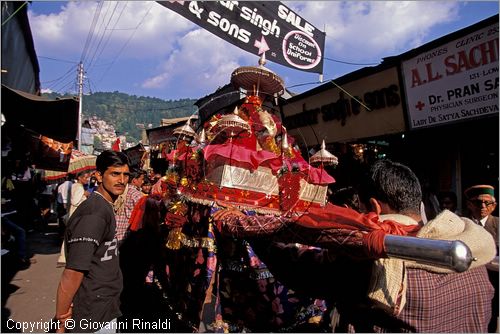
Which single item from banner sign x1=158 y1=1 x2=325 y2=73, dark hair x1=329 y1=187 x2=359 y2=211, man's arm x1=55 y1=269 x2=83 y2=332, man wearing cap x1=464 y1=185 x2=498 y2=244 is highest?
banner sign x1=158 y1=1 x2=325 y2=73

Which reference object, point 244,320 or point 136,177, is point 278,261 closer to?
point 244,320

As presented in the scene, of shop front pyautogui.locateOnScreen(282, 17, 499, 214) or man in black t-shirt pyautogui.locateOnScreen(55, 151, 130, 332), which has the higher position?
shop front pyautogui.locateOnScreen(282, 17, 499, 214)

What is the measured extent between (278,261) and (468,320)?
3.27 ft

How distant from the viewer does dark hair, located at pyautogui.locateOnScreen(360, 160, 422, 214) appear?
1568 millimetres

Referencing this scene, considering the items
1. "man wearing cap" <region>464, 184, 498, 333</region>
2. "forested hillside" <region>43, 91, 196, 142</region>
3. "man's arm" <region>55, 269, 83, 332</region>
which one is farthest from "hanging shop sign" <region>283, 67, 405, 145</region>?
"forested hillside" <region>43, 91, 196, 142</region>

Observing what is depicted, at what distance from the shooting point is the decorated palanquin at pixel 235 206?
288 centimetres

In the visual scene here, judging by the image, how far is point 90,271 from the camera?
85.7 inches

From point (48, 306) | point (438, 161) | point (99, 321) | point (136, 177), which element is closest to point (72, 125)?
point (136, 177)

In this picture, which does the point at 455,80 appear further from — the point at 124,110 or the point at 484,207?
the point at 124,110

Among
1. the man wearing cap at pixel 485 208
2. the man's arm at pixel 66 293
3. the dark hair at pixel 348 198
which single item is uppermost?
the dark hair at pixel 348 198

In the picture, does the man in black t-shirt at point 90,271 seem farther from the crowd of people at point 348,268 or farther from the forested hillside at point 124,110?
the forested hillside at point 124,110

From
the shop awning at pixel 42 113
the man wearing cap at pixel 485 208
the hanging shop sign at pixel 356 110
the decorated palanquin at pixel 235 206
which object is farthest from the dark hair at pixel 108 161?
the man wearing cap at pixel 485 208

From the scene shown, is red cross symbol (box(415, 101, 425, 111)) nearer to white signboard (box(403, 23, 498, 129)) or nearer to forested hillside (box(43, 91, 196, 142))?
white signboard (box(403, 23, 498, 129))

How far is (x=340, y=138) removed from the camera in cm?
637
